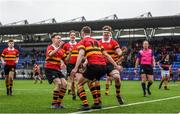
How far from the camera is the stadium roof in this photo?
5169 centimetres

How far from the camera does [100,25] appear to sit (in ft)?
179

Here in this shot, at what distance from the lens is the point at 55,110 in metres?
12.4

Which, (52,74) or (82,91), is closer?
(82,91)

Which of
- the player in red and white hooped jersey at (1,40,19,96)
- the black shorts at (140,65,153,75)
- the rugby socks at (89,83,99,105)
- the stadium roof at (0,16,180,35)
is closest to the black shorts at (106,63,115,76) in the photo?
the rugby socks at (89,83,99,105)

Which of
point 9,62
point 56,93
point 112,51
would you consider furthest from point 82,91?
point 9,62

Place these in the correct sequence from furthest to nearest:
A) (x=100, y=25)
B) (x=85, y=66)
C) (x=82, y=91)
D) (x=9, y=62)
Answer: (x=100, y=25) < (x=9, y=62) < (x=85, y=66) < (x=82, y=91)

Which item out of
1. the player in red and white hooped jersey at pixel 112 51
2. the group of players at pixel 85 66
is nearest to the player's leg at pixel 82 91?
the group of players at pixel 85 66

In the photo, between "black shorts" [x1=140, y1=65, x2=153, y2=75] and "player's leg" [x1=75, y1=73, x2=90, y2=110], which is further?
"black shorts" [x1=140, y1=65, x2=153, y2=75]

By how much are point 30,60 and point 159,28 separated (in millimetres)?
17324

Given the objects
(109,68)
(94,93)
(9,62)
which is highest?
(109,68)

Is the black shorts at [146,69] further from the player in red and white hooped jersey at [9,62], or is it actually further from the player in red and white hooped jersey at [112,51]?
the player in red and white hooped jersey at [9,62]

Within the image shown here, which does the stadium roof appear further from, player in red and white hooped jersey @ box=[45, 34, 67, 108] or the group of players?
player in red and white hooped jersey @ box=[45, 34, 67, 108]

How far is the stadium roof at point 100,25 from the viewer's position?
170ft

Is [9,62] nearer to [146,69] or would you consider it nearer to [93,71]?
[146,69]
